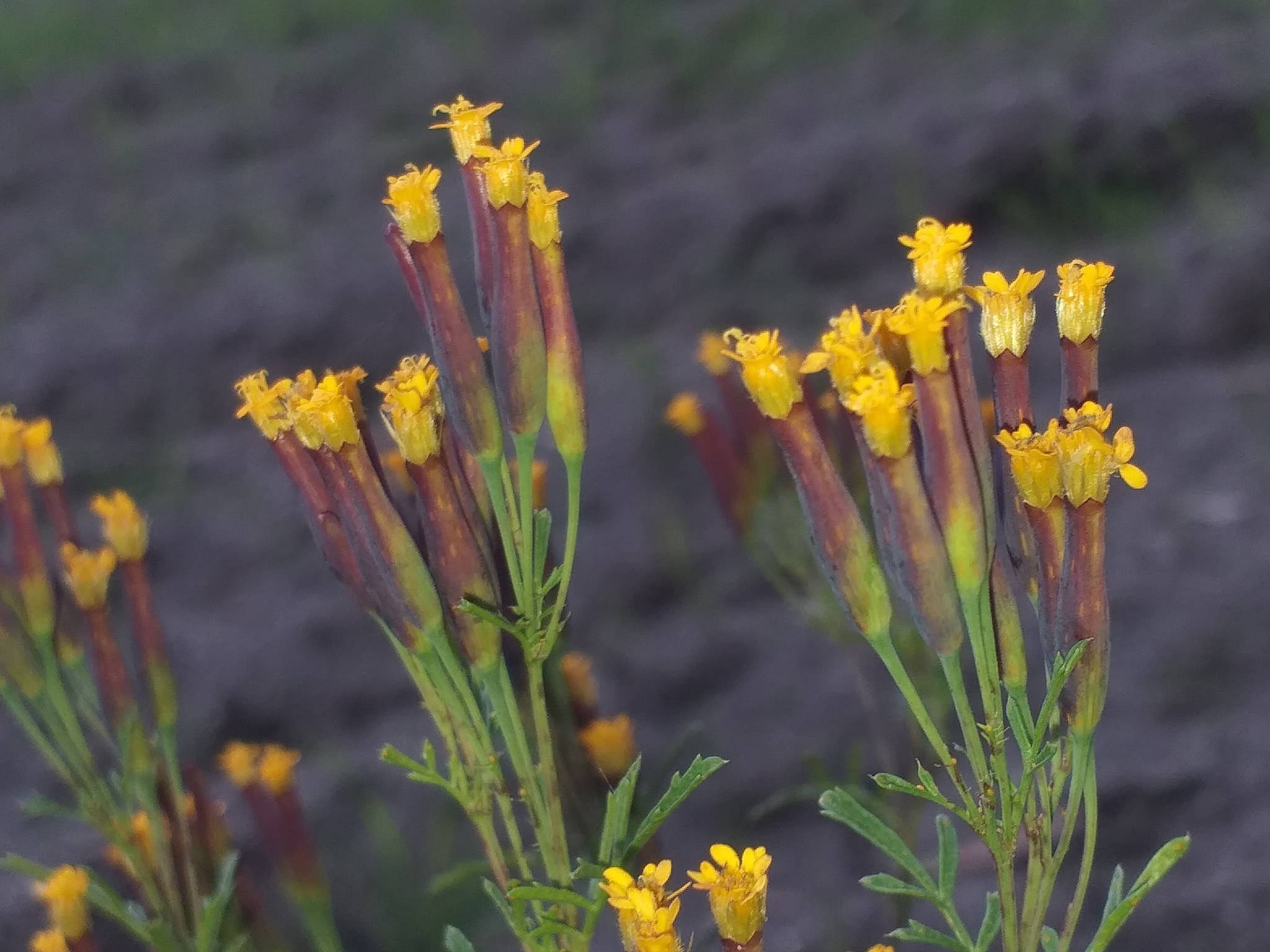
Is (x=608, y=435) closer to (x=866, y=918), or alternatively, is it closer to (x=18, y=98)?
(x=866, y=918)

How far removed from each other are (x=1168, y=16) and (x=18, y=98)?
3.06m

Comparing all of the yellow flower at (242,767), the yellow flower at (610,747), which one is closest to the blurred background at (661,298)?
the yellow flower at (610,747)

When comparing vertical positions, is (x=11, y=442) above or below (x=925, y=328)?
above

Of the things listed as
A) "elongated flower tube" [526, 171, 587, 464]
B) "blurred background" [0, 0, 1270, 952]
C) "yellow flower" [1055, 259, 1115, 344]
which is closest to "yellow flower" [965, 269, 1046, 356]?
"yellow flower" [1055, 259, 1115, 344]

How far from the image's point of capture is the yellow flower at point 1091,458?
0.54 m

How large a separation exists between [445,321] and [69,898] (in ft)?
1.76

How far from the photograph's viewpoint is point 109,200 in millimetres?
3045

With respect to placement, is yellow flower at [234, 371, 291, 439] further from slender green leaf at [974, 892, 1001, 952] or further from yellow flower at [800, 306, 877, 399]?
slender green leaf at [974, 892, 1001, 952]

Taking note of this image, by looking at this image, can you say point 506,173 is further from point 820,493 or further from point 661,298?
point 661,298

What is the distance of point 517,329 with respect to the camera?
24.3 inches

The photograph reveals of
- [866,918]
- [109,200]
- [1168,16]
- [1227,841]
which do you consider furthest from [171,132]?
[1227,841]

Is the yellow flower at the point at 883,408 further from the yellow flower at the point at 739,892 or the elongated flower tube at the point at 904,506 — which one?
the yellow flower at the point at 739,892

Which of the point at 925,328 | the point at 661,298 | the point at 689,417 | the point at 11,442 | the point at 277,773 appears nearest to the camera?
the point at 925,328

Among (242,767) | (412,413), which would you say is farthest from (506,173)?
(242,767)
